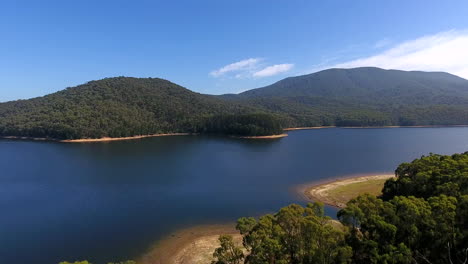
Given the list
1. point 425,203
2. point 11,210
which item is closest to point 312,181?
point 425,203

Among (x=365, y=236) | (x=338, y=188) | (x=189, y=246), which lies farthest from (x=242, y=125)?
(x=365, y=236)

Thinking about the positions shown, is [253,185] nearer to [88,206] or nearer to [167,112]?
[88,206]

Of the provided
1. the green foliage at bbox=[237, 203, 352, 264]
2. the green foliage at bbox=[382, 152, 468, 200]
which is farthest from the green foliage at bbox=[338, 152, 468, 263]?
the green foliage at bbox=[382, 152, 468, 200]

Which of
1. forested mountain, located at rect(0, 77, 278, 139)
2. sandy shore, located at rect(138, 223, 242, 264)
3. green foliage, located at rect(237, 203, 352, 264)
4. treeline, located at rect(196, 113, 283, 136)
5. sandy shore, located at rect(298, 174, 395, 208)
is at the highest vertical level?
forested mountain, located at rect(0, 77, 278, 139)

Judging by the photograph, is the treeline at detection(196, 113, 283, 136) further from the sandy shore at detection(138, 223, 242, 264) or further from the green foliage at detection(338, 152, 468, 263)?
the green foliage at detection(338, 152, 468, 263)

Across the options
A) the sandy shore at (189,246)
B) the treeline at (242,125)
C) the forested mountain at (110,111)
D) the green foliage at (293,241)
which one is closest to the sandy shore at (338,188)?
the sandy shore at (189,246)

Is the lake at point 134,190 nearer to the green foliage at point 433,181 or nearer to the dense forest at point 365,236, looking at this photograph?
the green foliage at point 433,181

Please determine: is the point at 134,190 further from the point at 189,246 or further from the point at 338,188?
the point at 338,188
